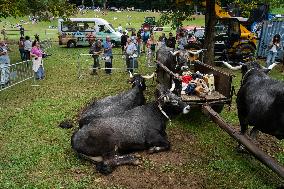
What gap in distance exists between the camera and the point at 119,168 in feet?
27.4

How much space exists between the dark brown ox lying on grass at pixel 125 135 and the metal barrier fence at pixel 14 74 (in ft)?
23.0

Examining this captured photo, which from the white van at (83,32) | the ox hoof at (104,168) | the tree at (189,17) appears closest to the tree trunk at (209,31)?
the tree at (189,17)

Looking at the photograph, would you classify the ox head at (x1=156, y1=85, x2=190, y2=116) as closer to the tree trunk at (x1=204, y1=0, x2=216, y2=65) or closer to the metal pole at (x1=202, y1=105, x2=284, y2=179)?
the metal pole at (x1=202, y1=105, x2=284, y2=179)

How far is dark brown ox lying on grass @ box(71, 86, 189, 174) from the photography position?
8.45 metres

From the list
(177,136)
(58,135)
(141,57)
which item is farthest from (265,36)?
(58,135)

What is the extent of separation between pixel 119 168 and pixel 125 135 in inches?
33.6

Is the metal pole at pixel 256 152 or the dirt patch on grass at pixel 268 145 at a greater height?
the metal pole at pixel 256 152

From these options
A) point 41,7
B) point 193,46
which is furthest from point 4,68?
point 193,46

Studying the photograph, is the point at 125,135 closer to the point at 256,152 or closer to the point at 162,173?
the point at 162,173

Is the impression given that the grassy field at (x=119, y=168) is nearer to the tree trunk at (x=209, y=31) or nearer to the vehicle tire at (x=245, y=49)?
the tree trunk at (x=209, y=31)

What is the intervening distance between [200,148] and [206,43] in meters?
9.85

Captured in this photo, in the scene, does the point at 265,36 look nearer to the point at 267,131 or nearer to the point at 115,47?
the point at 115,47

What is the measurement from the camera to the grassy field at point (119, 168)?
25.9 feet

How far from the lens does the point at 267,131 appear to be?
8.41m
